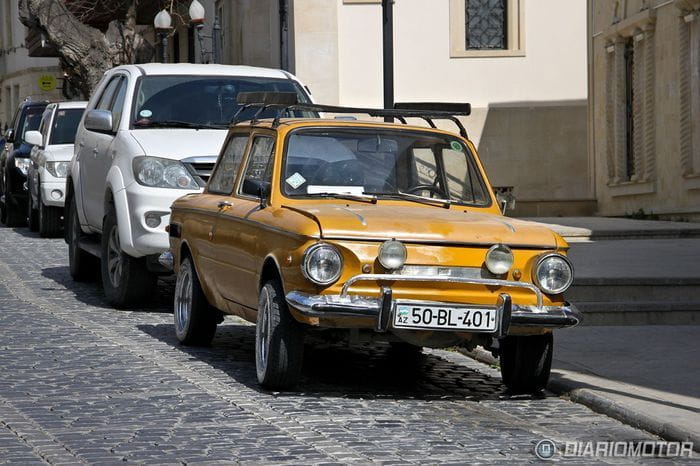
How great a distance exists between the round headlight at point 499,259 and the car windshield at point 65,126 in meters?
16.8

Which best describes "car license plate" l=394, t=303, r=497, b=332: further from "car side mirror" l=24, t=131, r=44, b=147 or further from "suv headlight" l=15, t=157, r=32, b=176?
"suv headlight" l=15, t=157, r=32, b=176

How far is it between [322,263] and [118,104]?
655 centimetres

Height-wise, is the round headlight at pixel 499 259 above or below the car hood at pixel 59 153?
below

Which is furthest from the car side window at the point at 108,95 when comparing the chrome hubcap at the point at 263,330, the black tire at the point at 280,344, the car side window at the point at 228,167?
the black tire at the point at 280,344

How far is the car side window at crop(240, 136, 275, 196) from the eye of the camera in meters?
10.6

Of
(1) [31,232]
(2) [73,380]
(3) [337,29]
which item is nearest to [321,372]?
(2) [73,380]

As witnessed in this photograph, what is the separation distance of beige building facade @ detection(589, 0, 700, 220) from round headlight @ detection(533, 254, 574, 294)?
1377 cm

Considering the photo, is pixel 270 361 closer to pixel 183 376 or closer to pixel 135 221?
pixel 183 376

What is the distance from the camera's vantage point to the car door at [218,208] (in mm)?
10852

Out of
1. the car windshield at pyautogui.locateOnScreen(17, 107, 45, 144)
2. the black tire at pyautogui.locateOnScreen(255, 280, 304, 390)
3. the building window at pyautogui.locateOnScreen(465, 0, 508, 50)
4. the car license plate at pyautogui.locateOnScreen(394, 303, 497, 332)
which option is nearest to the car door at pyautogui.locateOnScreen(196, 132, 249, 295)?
the black tire at pyautogui.locateOnScreen(255, 280, 304, 390)

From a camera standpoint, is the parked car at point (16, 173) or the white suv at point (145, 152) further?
the parked car at point (16, 173)

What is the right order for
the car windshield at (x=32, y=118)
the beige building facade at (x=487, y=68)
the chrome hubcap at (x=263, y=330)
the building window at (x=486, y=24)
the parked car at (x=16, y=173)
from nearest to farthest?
the chrome hubcap at (x=263, y=330), the parked car at (x=16, y=173), the car windshield at (x=32, y=118), the beige building facade at (x=487, y=68), the building window at (x=486, y=24)

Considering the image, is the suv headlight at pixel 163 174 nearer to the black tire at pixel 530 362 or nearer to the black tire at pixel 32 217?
the black tire at pixel 530 362

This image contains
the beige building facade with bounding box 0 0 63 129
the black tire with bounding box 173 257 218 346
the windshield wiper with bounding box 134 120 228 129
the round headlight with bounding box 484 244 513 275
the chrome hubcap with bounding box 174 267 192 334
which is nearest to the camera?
the round headlight with bounding box 484 244 513 275
